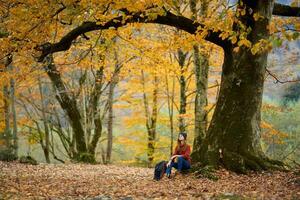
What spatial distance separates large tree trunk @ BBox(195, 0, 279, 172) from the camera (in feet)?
35.0

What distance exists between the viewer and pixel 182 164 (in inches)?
433

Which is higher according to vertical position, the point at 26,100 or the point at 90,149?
the point at 26,100

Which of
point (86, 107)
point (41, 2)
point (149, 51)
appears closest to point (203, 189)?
point (41, 2)

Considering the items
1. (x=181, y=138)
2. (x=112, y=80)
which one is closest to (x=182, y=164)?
(x=181, y=138)

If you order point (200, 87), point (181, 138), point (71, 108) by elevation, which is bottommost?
point (181, 138)

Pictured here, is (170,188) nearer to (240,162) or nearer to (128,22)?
(240,162)

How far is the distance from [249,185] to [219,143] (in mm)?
2200

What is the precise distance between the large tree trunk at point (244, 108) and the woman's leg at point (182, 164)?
0.49 metres

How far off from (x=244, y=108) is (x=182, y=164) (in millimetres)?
2172

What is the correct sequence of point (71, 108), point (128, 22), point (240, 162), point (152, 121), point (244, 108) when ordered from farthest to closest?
point (152, 121) < point (71, 108) < point (128, 22) < point (244, 108) < point (240, 162)

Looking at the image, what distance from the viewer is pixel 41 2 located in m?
9.65

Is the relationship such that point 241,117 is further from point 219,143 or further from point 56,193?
point 56,193

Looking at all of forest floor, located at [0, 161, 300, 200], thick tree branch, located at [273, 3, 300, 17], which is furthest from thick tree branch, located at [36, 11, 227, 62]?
forest floor, located at [0, 161, 300, 200]

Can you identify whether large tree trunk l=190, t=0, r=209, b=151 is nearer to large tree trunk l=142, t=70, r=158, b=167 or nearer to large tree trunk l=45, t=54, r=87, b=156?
large tree trunk l=45, t=54, r=87, b=156
